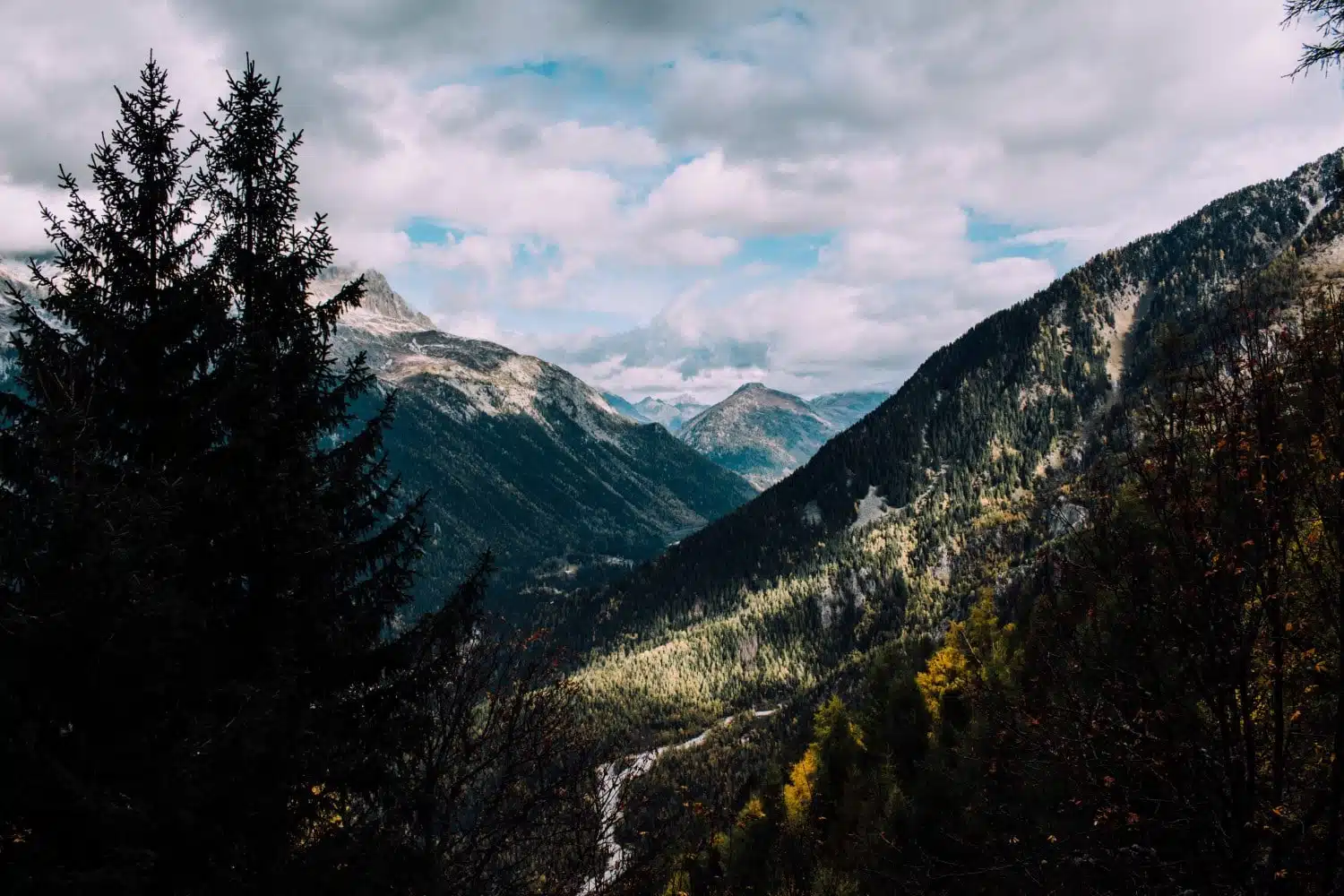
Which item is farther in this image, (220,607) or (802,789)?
(802,789)

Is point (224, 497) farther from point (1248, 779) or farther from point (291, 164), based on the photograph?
point (1248, 779)

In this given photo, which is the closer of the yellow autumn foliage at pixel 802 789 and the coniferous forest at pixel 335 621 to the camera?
the coniferous forest at pixel 335 621

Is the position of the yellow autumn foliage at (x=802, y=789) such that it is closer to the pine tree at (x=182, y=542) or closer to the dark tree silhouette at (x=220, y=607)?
the dark tree silhouette at (x=220, y=607)

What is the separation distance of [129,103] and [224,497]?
8306 millimetres

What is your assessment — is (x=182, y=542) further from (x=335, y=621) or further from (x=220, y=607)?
(x=335, y=621)

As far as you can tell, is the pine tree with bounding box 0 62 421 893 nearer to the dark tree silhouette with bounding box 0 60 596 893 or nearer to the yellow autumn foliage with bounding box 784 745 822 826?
the dark tree silhouette with bounding box 0 60 596 893

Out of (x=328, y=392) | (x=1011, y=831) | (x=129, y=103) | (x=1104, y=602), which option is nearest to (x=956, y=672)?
(x=1011, y=831)

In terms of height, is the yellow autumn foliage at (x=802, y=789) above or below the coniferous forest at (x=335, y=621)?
below

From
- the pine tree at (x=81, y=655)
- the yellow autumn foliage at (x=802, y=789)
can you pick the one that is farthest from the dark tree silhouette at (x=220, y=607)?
the yellow autumn foliage at (x=802, y=789)

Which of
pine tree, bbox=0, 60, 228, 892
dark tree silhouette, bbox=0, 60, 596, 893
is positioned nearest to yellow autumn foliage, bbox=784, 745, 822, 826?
dark tree silhouette, bbox=0, 60, 596, 893

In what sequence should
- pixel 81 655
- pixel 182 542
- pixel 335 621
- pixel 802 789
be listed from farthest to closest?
pixel 802 789 → pixel 335 621 → pixel 182 542 → pixel 81 655

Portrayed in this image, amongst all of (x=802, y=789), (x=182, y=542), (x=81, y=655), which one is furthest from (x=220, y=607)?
(x=802, y=789)

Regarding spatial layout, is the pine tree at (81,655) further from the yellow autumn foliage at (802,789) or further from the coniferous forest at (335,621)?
the yellow autumn foliage at (802,789)

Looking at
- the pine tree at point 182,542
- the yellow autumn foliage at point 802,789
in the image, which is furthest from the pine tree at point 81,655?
the yellow autumn foliage at point 802,789
